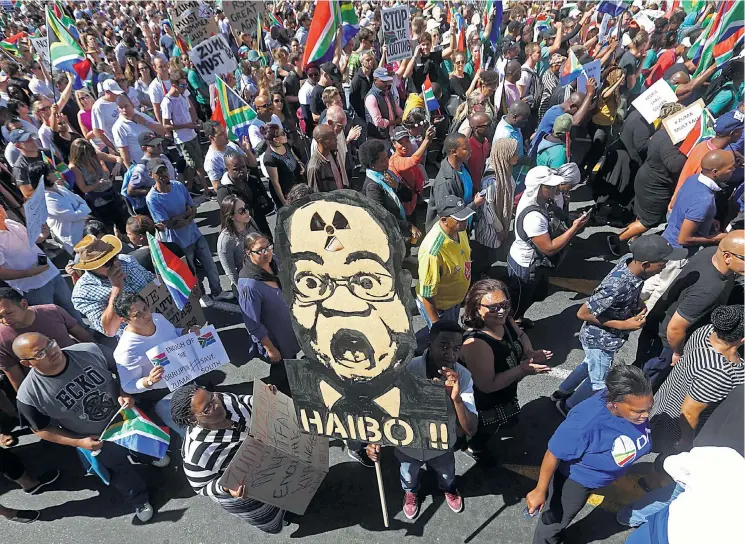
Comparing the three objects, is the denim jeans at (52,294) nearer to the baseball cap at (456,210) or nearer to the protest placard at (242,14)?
the baseball cap at (456,210)

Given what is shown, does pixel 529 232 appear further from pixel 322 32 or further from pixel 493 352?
pixel 322 32

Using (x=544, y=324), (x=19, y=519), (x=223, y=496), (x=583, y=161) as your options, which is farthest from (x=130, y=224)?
(x=583, y=161)

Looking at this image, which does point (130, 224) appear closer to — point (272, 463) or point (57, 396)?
point (57, 396)

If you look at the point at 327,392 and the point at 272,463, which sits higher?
the point at 327,392

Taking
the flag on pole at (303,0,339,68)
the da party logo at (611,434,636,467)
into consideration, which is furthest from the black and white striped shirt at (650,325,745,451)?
the flag on pole at (303,0,339,68)

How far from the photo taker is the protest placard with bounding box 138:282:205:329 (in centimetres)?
362

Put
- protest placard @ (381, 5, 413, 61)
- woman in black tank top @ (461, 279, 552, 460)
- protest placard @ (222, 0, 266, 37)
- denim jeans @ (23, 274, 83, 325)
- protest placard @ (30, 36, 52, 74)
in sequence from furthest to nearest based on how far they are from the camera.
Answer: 1. protest placard @ (222, 0, 266, 37)
2. protest placard @ (30, 36, 52, 74)
3. protest placard @ (381, 5, 413, 61)
4. denim jeans @ (23, 274, 83, 325)
5. woman in black tank top @ (461, 279, 552, 460)

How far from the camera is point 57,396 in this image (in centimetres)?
283

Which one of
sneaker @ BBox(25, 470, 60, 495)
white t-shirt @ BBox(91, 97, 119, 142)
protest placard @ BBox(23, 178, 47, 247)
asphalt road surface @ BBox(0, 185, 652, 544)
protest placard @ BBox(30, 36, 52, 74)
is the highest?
protest placard @ BBox(30, 36, 52, 74)

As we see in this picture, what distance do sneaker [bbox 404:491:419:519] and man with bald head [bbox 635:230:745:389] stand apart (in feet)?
6.98

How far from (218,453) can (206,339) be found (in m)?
0.80

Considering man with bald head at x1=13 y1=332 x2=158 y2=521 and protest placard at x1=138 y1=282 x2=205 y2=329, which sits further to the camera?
protest placard at x1=138 y1=282 x2=205 y2=329

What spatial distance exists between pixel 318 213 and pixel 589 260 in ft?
15.5

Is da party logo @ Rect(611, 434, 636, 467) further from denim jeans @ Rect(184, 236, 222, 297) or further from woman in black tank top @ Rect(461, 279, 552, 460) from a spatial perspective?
denim jeans @ Rect(184, 236, 222, 297)
